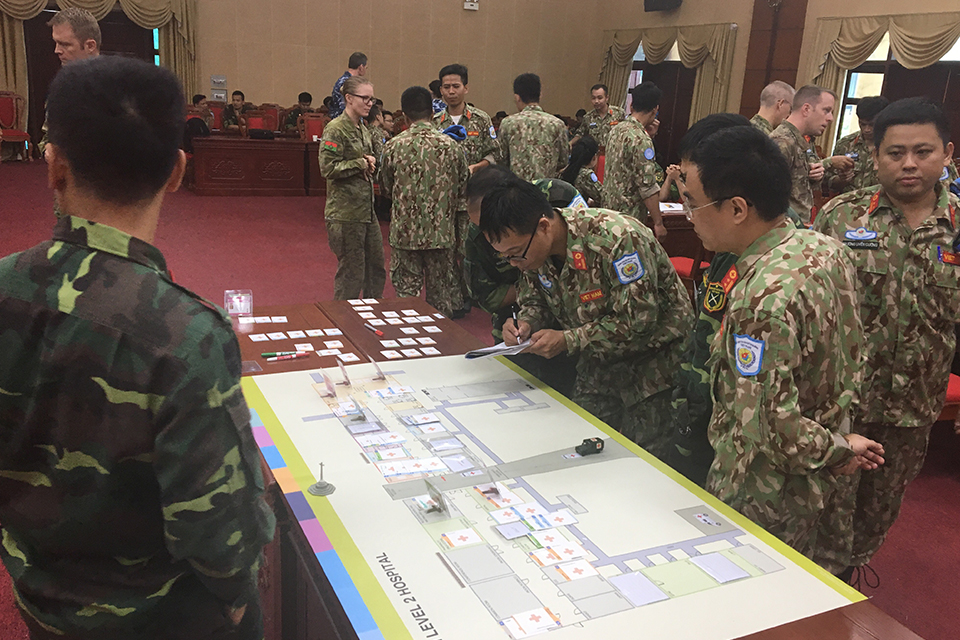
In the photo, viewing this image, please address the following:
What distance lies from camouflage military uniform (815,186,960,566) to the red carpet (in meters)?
0.37

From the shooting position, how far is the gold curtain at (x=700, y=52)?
1165cm

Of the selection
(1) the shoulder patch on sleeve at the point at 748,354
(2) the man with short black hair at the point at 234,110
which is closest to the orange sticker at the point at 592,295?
(1) the shoulder patch on sleeve at the point at 748,354

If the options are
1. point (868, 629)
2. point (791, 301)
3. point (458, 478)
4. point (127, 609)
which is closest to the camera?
point (127, 609)

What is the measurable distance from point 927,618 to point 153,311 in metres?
2.65

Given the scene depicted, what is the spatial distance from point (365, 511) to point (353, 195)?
336cm

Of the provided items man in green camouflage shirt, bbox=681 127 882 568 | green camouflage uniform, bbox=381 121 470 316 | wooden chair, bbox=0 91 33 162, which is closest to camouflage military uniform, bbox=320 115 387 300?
green camouflage uniform, bbox=381 121 470 316

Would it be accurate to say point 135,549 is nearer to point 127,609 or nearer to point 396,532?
point 127,609

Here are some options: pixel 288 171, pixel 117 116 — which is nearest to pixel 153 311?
Result: pixel 117 116

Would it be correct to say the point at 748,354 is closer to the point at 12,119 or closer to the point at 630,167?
the point at 630,167

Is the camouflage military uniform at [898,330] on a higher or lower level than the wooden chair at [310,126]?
lower

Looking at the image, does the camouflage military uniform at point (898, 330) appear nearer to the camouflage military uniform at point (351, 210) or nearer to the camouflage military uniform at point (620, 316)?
the camouflage military uniform at point (620, 316)

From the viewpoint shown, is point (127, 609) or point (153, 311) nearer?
point (153, 311)

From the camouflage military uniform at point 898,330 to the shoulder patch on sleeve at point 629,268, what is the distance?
766mm

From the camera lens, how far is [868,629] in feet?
4.16
